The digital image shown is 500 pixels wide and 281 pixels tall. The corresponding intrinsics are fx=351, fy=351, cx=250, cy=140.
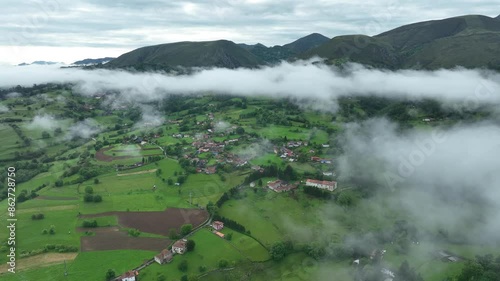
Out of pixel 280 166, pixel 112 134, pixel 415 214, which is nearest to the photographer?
pixel 415 214

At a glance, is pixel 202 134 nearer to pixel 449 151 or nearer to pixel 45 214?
pixel 45 214

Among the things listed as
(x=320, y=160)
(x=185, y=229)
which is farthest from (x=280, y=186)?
(x=185, y=229)

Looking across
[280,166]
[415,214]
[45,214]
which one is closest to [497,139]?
[415,214]

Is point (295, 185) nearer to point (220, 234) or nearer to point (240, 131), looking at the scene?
point (220, 234)

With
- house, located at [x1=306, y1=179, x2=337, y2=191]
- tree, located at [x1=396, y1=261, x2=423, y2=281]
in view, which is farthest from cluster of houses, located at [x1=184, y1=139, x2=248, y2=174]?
tree, located at [x1=396, y1=261, x2=423, y2=281]

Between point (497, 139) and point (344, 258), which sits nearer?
point (344, 258)

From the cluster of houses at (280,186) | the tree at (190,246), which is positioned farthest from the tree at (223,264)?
the cluster of houses at (280,186)

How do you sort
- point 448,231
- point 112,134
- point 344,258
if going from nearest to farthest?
A: point 344,258 < point 448,231 < point 112,134
